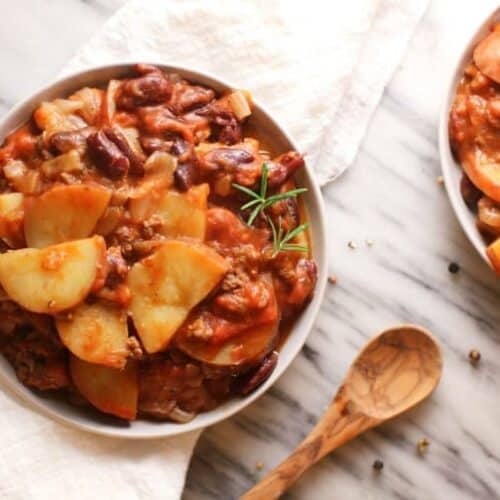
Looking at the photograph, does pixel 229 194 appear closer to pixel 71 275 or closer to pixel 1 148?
pixel 71 275

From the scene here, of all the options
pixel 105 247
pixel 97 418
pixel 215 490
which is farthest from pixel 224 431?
pixel 105 247

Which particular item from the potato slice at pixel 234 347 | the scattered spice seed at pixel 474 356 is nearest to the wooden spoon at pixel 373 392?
the scattered spice seed at pixel 474 356

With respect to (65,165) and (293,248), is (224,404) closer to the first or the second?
(293,248)

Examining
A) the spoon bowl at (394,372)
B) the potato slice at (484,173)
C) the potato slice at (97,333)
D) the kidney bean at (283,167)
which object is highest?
the potato slice at (484,173)

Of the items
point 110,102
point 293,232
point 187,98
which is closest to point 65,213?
point 110,102

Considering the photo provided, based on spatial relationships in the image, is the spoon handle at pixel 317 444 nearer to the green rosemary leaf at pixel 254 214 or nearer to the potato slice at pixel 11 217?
the green rosemary leaf at pixel 254 214

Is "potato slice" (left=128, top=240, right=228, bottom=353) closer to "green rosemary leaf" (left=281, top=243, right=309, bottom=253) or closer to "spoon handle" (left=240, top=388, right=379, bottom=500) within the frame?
"green rosemary leaf" (left=281, top=243, right=309, bottom=253)

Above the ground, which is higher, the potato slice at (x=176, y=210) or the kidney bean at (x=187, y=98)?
the kidney bean at (x=187, y=98)
